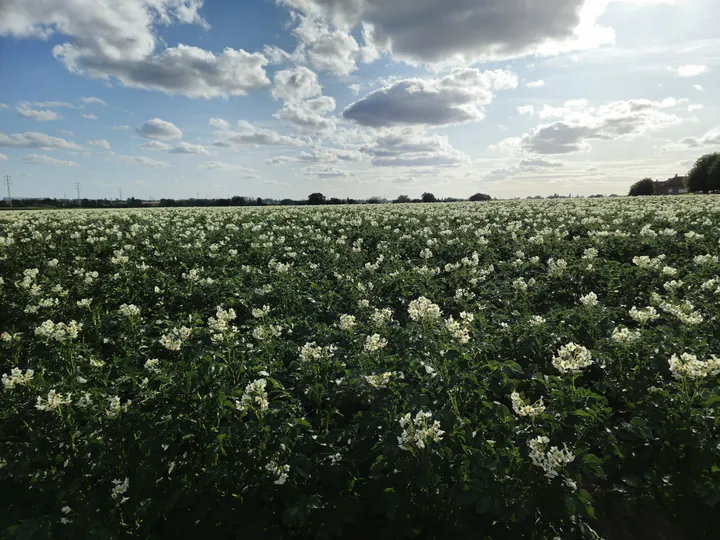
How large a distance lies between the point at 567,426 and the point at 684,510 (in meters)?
1.08

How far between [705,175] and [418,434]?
355ft

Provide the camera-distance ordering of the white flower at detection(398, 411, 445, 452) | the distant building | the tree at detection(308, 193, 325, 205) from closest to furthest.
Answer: the white flower at detection(398, 411, 445, 452)
the tree at detection(308, 193, 325, 205)
the distant building

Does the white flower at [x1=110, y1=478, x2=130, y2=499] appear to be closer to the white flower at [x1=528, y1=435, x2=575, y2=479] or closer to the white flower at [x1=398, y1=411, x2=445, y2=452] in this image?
the white flower at [x1=398, y1=411, x2=445, y2=452]

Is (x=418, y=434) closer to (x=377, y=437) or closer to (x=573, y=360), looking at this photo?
(x=377, y=437)

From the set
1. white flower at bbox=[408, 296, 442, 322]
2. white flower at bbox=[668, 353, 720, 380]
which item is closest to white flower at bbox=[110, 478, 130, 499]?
white flower at bbox=[408, 296, 442, 322]

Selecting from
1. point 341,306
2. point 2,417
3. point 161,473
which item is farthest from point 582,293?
point 2,417

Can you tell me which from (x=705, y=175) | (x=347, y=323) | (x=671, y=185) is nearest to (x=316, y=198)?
(x=347, y=323)

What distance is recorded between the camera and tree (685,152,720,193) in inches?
3108

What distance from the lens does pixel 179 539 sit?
3.68 m

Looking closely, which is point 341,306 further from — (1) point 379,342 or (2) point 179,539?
(2) point 179,539

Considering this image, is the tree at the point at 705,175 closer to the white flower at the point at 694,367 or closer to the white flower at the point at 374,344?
the white flower at the point at 694,367

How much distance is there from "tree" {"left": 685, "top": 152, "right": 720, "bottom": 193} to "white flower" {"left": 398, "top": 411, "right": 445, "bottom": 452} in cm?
10241

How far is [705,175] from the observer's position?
8331cm

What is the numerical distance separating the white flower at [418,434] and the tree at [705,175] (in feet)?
336
